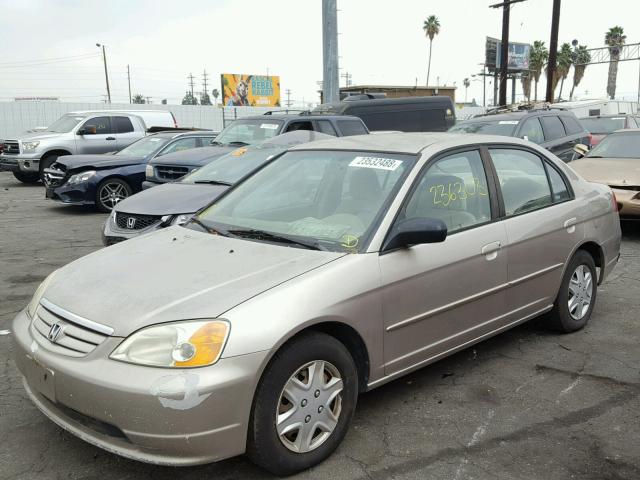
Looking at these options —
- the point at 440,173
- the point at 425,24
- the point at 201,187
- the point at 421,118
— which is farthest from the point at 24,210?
the point at 425,24

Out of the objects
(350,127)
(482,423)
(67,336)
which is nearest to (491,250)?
(482,423)

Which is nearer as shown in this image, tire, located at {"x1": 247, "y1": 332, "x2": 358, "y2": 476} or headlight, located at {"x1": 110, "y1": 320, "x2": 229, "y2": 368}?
headlight, located at {"x1": 110, "y1": 320, "x2": 229, "y2": 368}

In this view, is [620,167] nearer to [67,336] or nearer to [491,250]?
[491,250]

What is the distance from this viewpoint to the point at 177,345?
104 inches

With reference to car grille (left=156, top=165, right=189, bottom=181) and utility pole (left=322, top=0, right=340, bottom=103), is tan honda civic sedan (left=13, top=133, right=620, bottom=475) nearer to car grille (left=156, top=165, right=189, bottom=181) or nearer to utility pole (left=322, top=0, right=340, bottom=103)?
car grille (left=156, top=165, right=189, bottom=181)

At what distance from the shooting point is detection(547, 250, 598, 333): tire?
4.72 metres

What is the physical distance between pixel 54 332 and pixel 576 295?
375 centimetres

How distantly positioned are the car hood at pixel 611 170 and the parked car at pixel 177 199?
4456 millimetres

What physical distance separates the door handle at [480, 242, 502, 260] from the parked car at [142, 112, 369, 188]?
6.47m

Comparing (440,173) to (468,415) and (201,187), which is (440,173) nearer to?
(468,415)

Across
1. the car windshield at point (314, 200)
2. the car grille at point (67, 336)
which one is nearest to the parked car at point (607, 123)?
the car windshield at point (314, 200)

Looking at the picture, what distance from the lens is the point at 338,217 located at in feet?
11.9

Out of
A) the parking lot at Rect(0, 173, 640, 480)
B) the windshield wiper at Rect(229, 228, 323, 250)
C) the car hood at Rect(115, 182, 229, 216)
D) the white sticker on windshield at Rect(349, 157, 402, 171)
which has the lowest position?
the parking lot at Rect(0, 173, 640, 480)

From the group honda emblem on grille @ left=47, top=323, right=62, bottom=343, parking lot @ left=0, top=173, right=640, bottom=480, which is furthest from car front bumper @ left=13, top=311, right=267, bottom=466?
parking lot @ left=0, top=173, right=640, bottom=480
